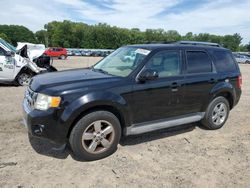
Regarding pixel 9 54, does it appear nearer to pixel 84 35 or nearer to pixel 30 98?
pixel 30 98

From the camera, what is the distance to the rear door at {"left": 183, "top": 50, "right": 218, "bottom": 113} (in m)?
5.20

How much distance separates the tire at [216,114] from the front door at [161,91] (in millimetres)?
892

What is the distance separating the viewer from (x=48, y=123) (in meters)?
3.86

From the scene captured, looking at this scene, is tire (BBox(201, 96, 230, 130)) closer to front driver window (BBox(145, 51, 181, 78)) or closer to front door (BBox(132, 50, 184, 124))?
front door (BBox(132, 50, 184, 124))

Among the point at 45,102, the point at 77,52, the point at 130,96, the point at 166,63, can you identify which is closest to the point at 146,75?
the point at 130,96

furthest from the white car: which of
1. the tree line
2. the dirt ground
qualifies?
the tree line

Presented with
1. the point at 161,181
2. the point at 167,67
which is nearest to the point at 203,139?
the point at 167,67

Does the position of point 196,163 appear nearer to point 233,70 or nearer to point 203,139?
point 203,139

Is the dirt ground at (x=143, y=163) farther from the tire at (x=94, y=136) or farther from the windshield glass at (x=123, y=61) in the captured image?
the windshield glass at (x=123, y=61)

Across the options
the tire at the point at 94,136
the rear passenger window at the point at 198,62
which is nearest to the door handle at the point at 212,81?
the rear passenger window at the point at 198,62

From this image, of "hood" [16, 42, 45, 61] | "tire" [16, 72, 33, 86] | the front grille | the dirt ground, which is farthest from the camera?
"hood" [16, 42, 45, 61]

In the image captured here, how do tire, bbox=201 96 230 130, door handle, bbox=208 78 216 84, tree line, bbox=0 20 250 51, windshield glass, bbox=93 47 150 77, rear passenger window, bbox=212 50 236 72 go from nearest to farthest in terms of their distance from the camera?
1. windshield glass, bbox=93 47 150 77
2. door handle, bbox=208 78 216 84
3. tire, bbox=201 96 230 130
4. rear passenger window, bbox=212 50 236 72
5. tree line, bbox=0 20 250 51

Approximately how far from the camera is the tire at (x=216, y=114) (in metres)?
5.72

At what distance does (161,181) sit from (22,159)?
212 cm
